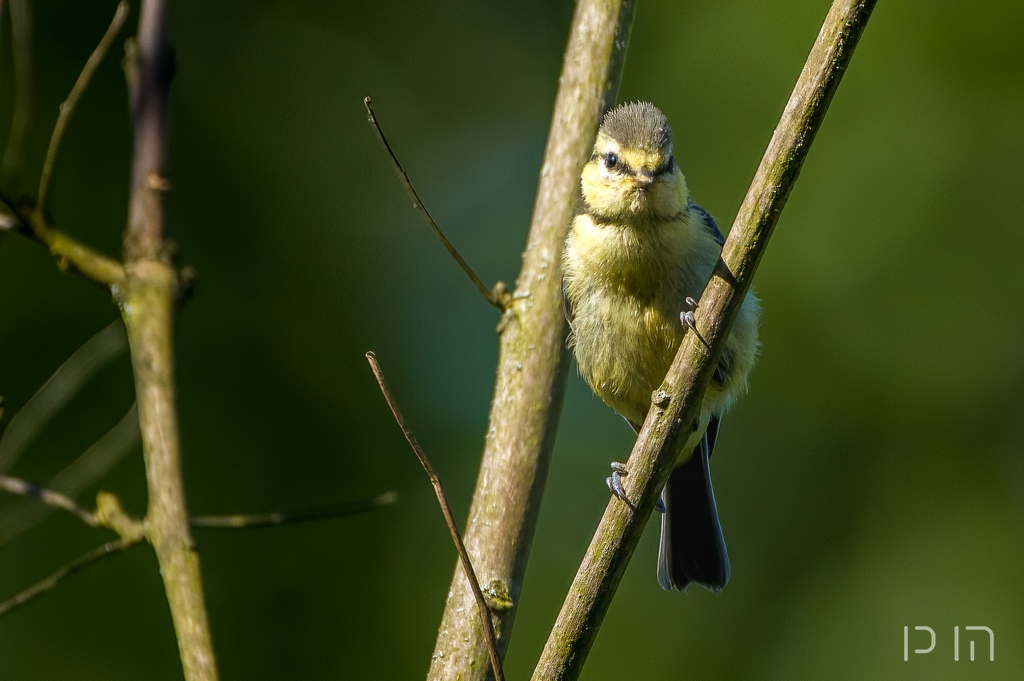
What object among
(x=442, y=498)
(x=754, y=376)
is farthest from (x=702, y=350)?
(x=754, y=376)

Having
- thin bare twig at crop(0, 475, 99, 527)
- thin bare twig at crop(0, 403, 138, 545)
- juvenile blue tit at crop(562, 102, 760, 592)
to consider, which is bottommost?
thin bare twig at crop(0, 475, 99, 527)

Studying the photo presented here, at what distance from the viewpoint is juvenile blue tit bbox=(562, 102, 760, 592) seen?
301 centimetres

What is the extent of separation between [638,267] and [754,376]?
2657 millimetres

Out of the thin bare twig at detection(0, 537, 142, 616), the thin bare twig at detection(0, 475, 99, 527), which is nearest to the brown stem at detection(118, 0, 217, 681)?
the thin bare twig at detection(0, 537, 142, 616)

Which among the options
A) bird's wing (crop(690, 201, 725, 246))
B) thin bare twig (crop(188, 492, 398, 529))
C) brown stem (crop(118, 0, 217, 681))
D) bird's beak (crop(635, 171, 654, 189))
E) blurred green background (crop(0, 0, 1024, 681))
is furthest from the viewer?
blurred green background (crop(0, 0, 1024, 681))

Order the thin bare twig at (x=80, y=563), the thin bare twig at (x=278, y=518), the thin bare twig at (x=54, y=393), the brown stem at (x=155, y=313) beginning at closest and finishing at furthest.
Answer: the brown stem at (x=155, y=313), the thin bare twig at (x=80, y=563), the thin bare twig at (x=278, y=518), the thin bare twig at (x=54, y=393)

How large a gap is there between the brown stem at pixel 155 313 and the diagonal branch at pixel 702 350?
640mm

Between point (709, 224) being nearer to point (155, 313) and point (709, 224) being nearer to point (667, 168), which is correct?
point (667, 168)

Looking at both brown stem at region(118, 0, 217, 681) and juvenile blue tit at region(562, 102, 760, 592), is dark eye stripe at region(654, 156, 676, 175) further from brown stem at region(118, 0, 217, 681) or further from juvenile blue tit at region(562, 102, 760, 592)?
brown stem at region(118, 0, 217, 681)

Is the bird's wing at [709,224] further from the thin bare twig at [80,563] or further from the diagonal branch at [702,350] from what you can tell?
the thin bare twig at [80,563]

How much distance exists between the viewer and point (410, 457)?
5.55 metres

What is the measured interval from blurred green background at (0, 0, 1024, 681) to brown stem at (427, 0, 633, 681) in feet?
8.02

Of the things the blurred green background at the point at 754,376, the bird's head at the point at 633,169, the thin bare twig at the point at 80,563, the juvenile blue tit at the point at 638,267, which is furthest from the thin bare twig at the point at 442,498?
the blurred green background at the point at 754,376

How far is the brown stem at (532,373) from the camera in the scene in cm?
228
